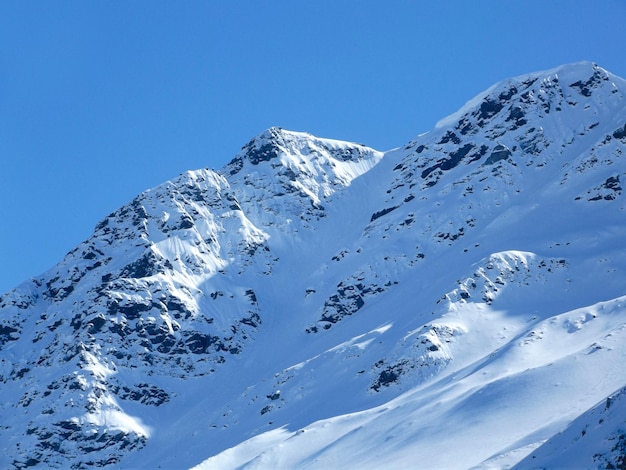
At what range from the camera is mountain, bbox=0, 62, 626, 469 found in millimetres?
99938

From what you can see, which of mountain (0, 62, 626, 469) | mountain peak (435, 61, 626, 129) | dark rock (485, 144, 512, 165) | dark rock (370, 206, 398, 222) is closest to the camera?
mountain (0, 62, 626, 469)

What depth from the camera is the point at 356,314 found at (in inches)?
5901

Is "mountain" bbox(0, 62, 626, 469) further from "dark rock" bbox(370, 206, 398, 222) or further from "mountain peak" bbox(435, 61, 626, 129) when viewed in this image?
"dark rock" bbox(370, 206, 398, 222)

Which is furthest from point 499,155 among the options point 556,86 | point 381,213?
point 556,86

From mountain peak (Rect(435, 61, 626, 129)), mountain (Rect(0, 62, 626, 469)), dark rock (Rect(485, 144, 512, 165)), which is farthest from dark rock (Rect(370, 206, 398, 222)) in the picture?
mountain peak (Rect(435, 61, 626, 129))

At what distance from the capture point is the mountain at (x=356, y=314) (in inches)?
3935

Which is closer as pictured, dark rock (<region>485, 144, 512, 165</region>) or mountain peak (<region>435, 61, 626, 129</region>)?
dark rock (<region>485, 144, 512, 165</region>)

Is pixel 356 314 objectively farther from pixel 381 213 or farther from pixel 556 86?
pixel 556 86

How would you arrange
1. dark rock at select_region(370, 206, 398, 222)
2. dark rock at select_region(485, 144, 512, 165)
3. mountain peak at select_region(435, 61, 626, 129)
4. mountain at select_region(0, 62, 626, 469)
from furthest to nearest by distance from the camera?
mountain peak at select_region(435, 61, 626, 129) → dark rock at select_region(370, 206, 398, 222) → dark rock at select_region(485, 144, 512, 165) → mountain at select_region(0, 62, 626, 469)

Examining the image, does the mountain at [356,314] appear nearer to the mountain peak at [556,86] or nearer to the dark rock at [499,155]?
the mountain peak at [556,86]

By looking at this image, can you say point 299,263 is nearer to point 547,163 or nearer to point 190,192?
point 190,192

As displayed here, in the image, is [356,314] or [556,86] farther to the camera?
[556,86]

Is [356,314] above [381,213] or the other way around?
the other way around

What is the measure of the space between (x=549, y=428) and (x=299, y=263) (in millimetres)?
108932
